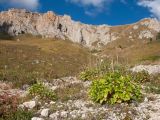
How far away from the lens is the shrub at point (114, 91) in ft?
64.1

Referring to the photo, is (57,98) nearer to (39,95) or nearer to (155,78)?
(39,95)

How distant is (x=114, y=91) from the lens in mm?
19703

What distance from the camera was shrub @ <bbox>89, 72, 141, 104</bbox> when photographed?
19.5 m

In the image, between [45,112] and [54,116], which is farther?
[45,112]

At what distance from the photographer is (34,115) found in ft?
60.4

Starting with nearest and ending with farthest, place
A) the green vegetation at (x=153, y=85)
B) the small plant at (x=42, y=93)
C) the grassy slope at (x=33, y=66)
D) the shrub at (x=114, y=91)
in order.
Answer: the shrub at (x=114, y=91) → the small plant at (x=42, y=93) → the green vegetation at (x=153, y=85) → the grassy slope at (x=33, y=66)

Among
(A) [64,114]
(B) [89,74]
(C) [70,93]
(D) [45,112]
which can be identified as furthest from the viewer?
(B) [89,74]

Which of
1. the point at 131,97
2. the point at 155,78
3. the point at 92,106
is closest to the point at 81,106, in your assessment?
the point at 92,106

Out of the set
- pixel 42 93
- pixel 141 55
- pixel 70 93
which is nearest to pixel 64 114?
pixel 42 93

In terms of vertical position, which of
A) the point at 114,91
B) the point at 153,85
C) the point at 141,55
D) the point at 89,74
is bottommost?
the point at 153,85

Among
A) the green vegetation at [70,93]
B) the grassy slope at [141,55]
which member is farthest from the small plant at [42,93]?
the grassy slope at [141,55]

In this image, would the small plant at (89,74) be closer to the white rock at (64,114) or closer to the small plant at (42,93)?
the small plant at (42,93)

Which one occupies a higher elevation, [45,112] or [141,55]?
[141,55]

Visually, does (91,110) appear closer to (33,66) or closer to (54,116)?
(54,116)
